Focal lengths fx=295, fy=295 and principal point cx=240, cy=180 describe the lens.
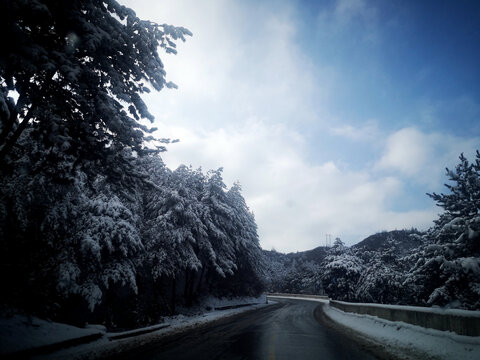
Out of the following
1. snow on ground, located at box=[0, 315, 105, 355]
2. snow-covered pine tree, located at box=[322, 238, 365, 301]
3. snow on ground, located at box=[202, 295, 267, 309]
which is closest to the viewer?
snow on ground, located at box=[0, 315, 105, 355]

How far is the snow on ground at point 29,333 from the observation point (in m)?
8.11

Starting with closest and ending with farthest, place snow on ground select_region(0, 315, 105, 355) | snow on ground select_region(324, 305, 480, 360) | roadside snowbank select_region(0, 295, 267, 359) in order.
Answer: snow on ground select_region(324, 305, 480, 360) → snow on ground select_region(0, 315, 105, 355) → roadside snowbank select_region(0, 295, 267, 359)

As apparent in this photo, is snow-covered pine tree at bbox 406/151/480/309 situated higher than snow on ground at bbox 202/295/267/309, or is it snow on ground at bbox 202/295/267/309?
snow-covered pine tree at bbox 406/151/480/309

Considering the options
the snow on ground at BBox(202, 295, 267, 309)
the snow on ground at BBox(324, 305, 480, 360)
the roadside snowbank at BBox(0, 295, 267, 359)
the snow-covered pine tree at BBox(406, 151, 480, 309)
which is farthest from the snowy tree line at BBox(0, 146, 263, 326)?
the snow-covered pine tree at BBox(406, 151, 480, 309)

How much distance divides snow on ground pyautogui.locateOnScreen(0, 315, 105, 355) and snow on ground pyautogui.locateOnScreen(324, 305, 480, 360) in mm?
10328

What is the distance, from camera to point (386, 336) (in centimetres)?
1081

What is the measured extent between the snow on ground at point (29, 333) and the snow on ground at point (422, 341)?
10328 millimetres

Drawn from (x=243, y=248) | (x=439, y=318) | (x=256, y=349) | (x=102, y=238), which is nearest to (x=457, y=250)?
(x=439, y=318)

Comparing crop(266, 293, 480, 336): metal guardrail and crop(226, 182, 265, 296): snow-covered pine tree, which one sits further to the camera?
crop(226, 182, 265, 296): snow-covered pine tree

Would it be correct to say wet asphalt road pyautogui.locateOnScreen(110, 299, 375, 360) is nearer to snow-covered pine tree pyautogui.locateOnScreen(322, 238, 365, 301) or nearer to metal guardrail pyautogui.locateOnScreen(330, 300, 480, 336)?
metal guardrail pyautogui.locateOnScreen(330, 300, 480, 336)

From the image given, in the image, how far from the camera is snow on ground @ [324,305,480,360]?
22.4ft

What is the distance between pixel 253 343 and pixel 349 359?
3.62 metres

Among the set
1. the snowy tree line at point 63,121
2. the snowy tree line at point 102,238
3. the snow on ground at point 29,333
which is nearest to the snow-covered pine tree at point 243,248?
the snowy tree line at point 102,238

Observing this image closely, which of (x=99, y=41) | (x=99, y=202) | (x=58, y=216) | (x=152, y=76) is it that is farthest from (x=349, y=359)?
(x=99, y=202)
